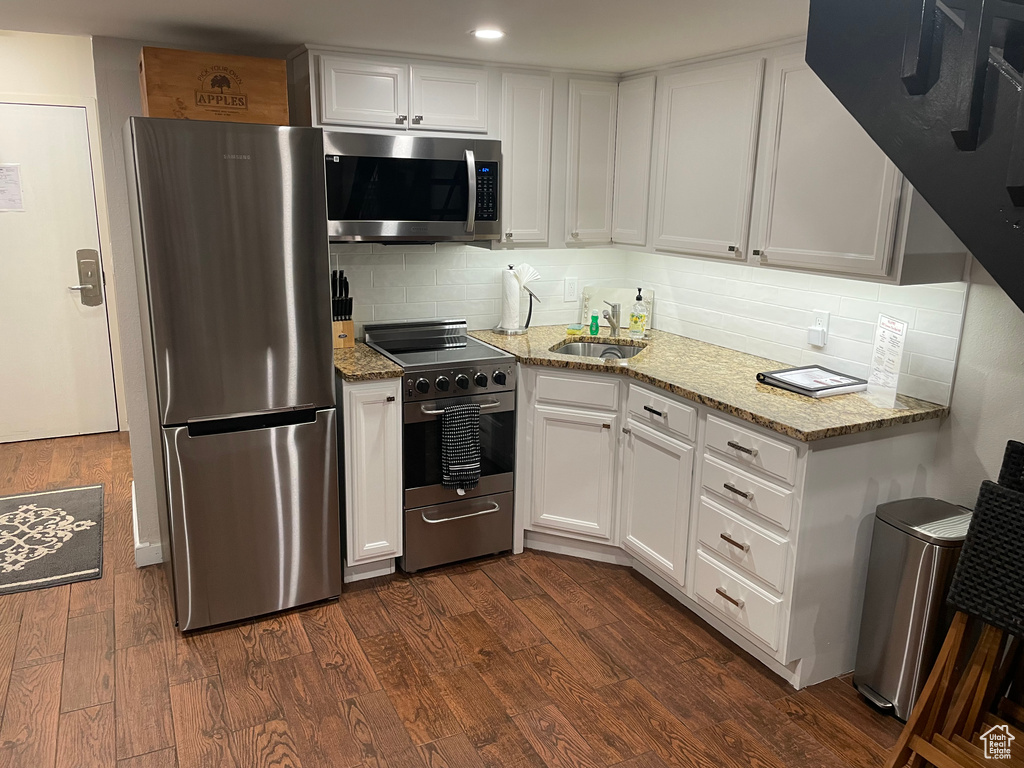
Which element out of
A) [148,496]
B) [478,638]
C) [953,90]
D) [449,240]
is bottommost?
[478,638]

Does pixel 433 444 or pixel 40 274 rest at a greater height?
pixel 40 274

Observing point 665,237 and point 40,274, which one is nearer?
point 665,237

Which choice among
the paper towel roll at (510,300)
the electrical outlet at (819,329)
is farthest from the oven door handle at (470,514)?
the electrical outlet at (819,329)

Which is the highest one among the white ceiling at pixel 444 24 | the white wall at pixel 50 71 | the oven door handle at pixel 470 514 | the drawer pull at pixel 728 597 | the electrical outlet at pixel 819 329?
the white wall at pixel 50 71

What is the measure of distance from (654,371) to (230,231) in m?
1.65

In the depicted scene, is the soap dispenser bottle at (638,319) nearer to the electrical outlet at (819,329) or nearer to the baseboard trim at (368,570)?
the electrical outlet at (819,329)

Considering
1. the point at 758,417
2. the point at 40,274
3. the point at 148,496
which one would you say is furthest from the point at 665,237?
the point at 40,274

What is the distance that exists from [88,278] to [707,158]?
3881mm

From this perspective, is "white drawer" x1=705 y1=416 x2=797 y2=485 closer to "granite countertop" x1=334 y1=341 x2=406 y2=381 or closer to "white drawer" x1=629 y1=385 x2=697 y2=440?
"white drawer" x1=629 y1=385 x2=697 y2=440

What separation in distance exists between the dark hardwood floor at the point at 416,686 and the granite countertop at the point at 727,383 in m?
0.91

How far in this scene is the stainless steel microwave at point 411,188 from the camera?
308 centimetres

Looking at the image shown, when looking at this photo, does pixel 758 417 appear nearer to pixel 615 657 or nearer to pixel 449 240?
pixel 615 657

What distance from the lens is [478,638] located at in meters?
2.90

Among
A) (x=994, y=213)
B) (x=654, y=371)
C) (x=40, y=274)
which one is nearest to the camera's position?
(x=994, y=213)
